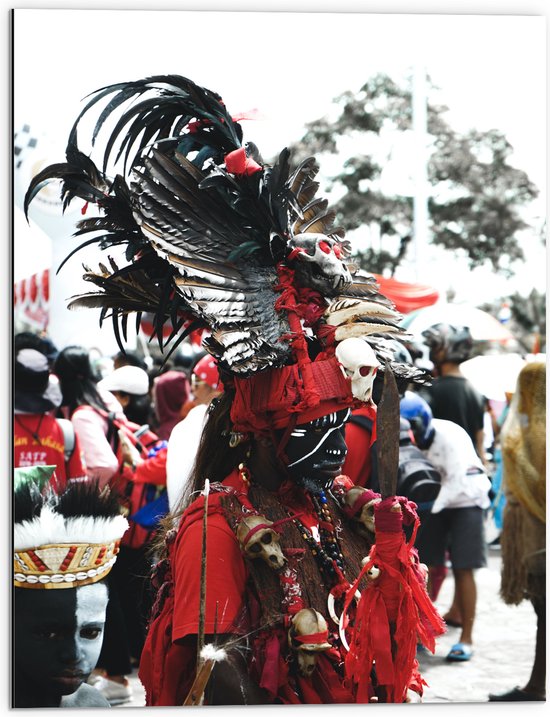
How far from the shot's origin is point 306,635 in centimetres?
175

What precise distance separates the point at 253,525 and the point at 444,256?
26.2ft

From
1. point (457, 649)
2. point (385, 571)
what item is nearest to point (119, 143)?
point (385, 571)

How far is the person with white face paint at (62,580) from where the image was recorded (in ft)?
7.27

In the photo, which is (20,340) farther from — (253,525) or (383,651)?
(383,651)

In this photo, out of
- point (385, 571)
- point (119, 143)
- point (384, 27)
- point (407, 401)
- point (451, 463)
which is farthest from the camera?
point (451, 463)

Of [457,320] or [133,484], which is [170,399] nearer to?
[133,484]

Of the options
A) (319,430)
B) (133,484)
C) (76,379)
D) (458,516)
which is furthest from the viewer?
(458,516)

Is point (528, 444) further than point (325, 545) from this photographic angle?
Yes

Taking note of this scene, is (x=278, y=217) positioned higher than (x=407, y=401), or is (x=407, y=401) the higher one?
(x=278, y=217)

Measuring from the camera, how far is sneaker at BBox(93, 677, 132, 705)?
10.2 feet

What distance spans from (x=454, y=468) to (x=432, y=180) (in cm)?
564

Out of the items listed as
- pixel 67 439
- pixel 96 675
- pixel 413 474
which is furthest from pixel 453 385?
pixel 96 675

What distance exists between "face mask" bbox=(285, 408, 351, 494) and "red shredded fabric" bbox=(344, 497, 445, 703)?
0.16 meters

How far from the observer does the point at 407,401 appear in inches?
150
